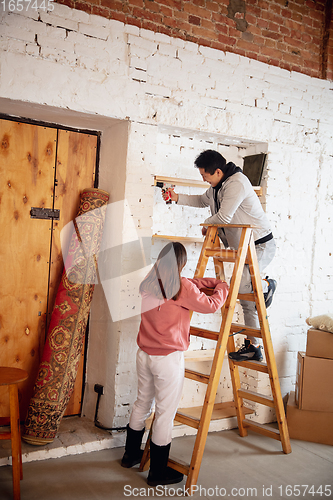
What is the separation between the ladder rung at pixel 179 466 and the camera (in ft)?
7.60

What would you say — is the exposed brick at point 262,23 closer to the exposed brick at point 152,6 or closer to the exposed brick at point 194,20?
the exposed brick at point 194,20

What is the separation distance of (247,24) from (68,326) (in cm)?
274

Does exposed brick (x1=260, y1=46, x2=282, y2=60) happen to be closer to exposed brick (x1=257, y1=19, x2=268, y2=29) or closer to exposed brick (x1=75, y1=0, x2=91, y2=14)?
exposed brick (x1=257, y1=19, x2=268, y2=29)

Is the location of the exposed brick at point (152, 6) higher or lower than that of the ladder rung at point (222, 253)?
higher

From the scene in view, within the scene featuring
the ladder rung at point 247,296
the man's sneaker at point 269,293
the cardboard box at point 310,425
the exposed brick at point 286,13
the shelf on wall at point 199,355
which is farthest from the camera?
the exposed brick at point 286,13

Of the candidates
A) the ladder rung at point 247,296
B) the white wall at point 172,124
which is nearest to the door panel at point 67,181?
the white wall at point 172,124

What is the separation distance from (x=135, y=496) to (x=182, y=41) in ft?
9.55

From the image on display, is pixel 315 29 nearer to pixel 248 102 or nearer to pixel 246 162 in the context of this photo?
pixel 248 102

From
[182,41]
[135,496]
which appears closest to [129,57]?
[182,41]

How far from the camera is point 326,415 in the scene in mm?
3051

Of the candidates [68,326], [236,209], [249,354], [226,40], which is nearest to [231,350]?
[249,354]

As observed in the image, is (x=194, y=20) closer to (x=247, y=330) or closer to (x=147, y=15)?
(x=147, y=15)

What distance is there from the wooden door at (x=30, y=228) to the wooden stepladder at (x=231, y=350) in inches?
40.3

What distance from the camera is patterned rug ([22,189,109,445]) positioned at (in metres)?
2.63
